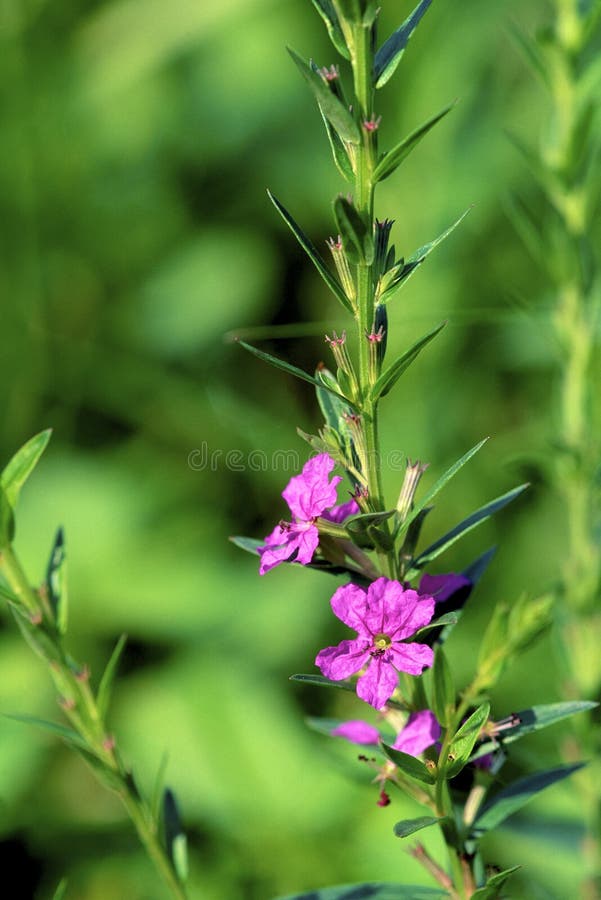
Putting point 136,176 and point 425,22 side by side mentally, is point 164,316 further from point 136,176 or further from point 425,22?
point 425,22

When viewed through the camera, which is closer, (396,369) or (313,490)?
(396,369)

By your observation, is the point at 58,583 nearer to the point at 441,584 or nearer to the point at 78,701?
Result: the point at 78,701

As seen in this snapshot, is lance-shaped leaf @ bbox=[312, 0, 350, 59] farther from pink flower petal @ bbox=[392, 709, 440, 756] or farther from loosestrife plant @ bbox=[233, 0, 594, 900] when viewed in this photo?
pink flower petal @ bbox=[392, 709, 440, 756]

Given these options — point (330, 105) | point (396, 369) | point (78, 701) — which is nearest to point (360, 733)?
point (78, 701)

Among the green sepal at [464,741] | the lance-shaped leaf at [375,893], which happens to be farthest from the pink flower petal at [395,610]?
the lance-shaped leaf at [375,893]

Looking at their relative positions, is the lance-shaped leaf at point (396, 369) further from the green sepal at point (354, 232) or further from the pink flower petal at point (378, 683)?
the pink flower petal at point (378, 683)

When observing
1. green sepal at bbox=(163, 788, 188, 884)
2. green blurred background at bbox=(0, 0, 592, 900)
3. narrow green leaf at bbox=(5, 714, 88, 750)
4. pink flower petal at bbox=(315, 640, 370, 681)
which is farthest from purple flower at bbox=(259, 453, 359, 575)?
green blurred background at bbox=(0, 0, 592, 900)
